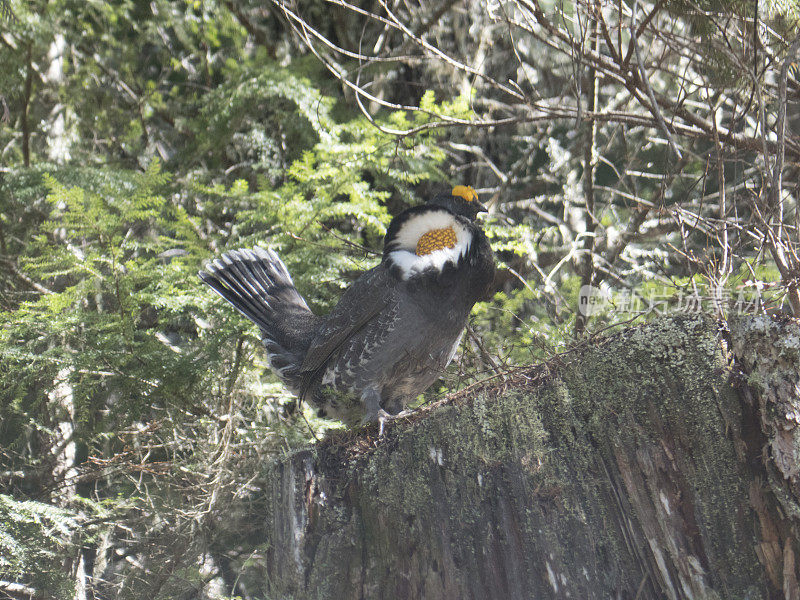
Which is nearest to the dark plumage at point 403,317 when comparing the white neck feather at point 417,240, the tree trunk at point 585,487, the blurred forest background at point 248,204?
the white neck feather at point 417,240

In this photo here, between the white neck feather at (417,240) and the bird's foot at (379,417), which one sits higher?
the white neck feather at (417,240)

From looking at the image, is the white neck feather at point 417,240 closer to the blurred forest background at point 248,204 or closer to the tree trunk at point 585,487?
the blurred forest background at point 248,204

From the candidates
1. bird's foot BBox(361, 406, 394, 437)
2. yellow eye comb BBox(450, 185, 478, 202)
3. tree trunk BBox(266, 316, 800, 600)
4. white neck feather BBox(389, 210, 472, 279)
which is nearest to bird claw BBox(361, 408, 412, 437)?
bird's foot BBox(361, 406, 394, 437)

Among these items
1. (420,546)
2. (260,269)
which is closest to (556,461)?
(420,546)

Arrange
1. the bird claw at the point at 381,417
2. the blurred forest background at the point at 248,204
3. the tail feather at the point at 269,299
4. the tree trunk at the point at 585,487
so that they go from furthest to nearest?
the tail feather at the point at 269,299 → the blurred forest background at the point at 248,204 → the bird claw at the point at 381,417 → the tree trunk at the point at 585,487

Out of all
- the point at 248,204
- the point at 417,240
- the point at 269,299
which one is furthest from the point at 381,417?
the point at 248,204

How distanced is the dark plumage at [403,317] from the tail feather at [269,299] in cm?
24

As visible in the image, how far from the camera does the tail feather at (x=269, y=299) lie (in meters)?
3.89

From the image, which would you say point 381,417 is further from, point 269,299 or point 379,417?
point 269,299

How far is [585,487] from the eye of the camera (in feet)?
6.71

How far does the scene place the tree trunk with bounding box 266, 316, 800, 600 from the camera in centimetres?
182

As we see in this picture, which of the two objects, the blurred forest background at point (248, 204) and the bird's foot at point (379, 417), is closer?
the bird's foot at point (379, 417)

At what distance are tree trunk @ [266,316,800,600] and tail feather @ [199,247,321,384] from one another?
137 centimetres

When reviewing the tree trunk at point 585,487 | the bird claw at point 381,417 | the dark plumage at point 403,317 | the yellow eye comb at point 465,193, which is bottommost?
the tree trunk at point 585,487
